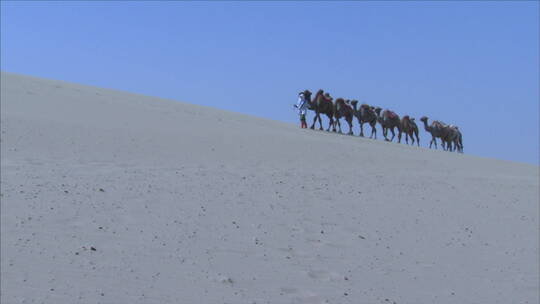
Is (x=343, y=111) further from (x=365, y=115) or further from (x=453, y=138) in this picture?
(x=453, y=138)

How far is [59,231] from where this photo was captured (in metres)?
8.12

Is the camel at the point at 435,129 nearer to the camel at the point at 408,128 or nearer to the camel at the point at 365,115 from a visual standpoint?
the camel at the point at 408,128

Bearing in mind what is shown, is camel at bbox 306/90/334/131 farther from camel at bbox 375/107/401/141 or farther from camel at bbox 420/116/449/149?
camel at bbox 420/116/449/149

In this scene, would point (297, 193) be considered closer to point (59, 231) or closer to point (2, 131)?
point (59, 231)

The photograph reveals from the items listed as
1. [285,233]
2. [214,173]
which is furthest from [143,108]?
[285,233]

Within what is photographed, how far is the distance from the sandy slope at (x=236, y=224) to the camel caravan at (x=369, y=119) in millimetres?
7588

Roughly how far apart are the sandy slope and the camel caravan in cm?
759

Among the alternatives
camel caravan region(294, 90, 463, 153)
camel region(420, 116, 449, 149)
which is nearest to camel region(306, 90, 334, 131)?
camel caravan region(294, 90, 463, 153)

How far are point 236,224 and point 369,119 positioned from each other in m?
17.2

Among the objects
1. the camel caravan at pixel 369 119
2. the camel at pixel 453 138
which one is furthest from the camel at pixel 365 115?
the camel at pixel 453 138

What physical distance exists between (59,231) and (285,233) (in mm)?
2446

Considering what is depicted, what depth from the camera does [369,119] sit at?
25812mm

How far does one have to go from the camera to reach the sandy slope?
7.27 meters

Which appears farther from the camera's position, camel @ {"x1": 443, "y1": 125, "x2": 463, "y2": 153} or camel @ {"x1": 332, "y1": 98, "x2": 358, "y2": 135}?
camel @ {"x1": 443, "y1": 125, "x2": 463, "y2": 153}
